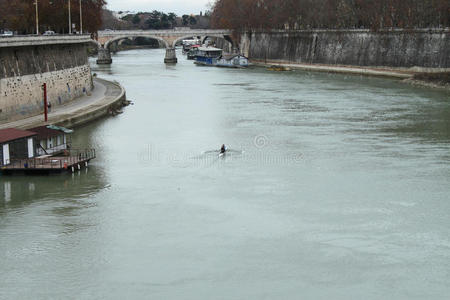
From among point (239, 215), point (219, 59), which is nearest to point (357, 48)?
point (219, 59)

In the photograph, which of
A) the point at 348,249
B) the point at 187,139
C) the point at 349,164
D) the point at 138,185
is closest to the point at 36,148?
the point at 138,185

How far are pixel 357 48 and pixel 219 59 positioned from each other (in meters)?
20.1

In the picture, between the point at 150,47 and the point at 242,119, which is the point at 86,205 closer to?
the point at 242,119

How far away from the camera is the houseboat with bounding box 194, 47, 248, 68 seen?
270ft

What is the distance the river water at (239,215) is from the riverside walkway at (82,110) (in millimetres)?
1061

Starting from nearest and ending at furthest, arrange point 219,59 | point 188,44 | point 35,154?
point 35,154, point 219,59, point 188,44

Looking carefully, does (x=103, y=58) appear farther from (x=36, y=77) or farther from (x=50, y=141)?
(x=50, y=141)

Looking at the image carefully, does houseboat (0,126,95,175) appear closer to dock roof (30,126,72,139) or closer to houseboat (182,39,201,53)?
dock roof (30,126,72,139)

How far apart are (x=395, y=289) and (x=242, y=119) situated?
23255mm

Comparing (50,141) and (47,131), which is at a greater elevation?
(47,131)

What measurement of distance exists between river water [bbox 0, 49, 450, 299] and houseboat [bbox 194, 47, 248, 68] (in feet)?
156

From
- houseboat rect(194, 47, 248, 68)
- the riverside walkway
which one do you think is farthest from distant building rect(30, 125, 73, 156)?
houseboat rect(194, 47, 248, 68)

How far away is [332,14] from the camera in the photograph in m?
77.9

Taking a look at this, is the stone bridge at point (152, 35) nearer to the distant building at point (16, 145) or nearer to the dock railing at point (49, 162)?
the dock railing at point (49, 162)
